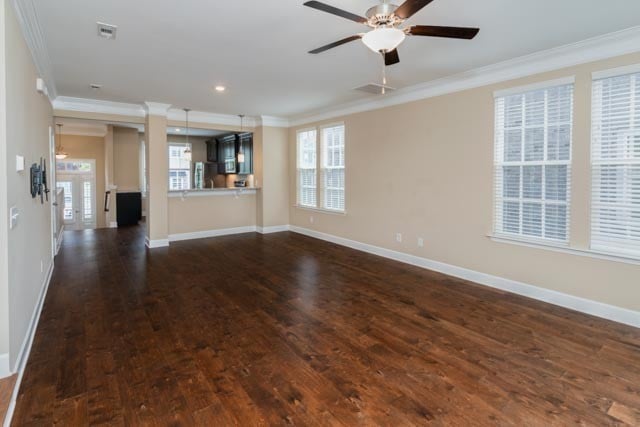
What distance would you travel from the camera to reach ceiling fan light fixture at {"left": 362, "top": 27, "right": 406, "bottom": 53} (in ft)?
7.29

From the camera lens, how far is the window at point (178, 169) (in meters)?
10.6

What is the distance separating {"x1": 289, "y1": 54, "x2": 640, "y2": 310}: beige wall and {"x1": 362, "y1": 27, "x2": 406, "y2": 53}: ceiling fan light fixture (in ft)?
7.84

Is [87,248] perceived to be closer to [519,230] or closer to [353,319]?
[353,319]

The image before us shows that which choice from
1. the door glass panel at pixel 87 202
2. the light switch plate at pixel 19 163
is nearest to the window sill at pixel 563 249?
the light switch plate at pixel 19 163

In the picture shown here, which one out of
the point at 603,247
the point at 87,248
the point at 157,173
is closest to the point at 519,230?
the point at 603,247

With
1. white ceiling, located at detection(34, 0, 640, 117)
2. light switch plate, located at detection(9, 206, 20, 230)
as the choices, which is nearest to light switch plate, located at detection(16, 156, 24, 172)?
light switch plate, located at detection(9, 206, 20, 230)

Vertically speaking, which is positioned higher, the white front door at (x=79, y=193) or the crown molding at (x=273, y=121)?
the crown molding at (x=273, y=121)

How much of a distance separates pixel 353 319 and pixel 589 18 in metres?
3.25

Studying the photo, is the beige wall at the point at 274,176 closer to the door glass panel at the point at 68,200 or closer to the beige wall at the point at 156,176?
the beige wall at the point at 156,176

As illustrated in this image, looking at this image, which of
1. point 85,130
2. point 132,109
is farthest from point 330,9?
point 85,130

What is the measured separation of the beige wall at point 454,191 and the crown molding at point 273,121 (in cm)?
204

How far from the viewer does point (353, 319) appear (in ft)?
10.9

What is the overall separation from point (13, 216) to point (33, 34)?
5.84 feet

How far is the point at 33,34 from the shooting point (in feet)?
10.0
